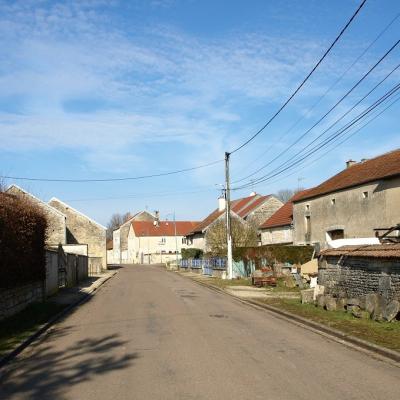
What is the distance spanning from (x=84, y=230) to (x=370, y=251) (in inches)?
1928

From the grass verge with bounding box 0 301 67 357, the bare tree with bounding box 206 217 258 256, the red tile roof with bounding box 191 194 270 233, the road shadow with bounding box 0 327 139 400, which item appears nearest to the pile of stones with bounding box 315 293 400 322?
the road shadow with bounding box 0 327 139 400

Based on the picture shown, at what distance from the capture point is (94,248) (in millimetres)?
61219

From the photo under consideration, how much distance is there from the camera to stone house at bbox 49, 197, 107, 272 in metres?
60.6

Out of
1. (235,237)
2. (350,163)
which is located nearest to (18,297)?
(350,163)

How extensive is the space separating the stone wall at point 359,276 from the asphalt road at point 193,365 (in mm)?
2845

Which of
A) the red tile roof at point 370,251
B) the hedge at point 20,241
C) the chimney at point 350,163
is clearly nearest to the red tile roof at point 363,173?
the chimney at point 350,163

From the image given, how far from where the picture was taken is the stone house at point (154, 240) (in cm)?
9632

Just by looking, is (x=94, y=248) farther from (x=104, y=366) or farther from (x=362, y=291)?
(x=104, y=366)

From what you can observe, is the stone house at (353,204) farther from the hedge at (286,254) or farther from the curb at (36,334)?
the curb at (36,334)

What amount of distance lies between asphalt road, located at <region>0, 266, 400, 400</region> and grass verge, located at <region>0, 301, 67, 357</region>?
0.44m

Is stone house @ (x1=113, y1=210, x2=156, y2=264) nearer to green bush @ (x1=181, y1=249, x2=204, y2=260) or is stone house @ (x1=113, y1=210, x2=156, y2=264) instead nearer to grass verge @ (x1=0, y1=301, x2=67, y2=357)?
green bush @ (x1=181, y1=249, x2=204, y2=260)

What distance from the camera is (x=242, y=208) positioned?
238 feet

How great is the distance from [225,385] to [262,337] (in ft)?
14.6

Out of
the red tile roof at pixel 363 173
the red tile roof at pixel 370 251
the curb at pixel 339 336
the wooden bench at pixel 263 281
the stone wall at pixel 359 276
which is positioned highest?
the red tile roof at pixel 363 173
